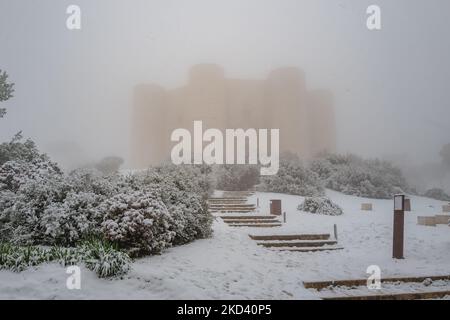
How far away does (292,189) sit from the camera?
57.1 feet

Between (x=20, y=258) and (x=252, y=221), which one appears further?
(x=252, y=221)

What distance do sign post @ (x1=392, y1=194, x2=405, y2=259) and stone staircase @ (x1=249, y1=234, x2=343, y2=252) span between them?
4.38 feet

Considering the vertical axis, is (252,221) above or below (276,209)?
below

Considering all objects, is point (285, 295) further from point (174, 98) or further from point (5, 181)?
point (174, 98)

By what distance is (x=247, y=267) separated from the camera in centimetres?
639

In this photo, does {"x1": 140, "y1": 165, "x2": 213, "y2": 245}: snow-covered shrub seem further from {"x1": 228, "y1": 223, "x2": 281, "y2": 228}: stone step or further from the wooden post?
the wooden post

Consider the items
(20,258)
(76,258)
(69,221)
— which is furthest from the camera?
(69,221)

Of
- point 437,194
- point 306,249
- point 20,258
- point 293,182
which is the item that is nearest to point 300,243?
point 306,249

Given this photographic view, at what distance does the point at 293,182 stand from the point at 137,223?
12.4m

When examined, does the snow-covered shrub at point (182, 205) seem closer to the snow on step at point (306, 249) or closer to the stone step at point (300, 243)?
the stone step at point (300, 243)

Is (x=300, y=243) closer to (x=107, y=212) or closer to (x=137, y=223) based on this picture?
(x=137, y=223)

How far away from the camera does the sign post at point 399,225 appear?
7969 millimetres

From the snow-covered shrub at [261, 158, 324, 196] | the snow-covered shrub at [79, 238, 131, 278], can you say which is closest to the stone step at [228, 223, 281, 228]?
the snow-covered shrub at [79, 238, 131, 278]

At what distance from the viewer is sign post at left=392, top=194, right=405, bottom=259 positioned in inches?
314
